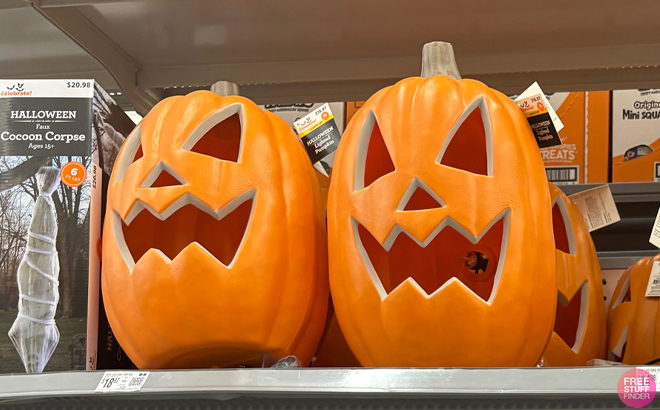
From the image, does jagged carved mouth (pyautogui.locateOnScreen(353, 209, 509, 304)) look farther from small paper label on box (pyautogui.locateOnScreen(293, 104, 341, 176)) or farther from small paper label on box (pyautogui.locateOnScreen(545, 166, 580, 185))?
small paper label on box (pyautogui.locateOnScreen(545, 166, 580, 185))

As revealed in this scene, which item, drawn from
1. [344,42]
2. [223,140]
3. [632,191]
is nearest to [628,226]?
[632,191]

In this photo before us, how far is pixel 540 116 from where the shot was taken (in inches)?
41.9

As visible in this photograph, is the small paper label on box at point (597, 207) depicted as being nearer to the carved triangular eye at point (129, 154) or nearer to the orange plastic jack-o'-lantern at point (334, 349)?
the orange plastic jack-o'-lantern at point (334, 349)

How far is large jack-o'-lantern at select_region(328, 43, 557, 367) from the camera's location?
2.96ft

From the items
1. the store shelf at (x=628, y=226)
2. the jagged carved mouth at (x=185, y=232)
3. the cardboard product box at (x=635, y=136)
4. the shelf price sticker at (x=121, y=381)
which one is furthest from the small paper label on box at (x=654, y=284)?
the shelf price sticker at (x=121, y=381)

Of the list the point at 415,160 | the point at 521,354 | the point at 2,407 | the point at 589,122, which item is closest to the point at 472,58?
the point at 589,122

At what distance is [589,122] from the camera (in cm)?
169

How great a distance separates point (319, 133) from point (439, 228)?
0.39 m

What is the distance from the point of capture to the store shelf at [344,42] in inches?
49.5

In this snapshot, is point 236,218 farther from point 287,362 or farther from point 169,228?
point 287,362

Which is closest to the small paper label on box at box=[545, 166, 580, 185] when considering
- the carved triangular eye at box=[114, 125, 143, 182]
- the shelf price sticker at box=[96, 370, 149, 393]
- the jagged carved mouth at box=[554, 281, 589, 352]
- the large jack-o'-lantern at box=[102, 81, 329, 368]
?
the jagged carved mouth at box=[554, 281, 589, 352]

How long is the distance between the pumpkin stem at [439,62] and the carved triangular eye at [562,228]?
0.34 m

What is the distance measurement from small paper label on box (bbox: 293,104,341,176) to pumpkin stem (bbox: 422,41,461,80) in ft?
0.70

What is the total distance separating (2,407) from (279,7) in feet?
2.81
